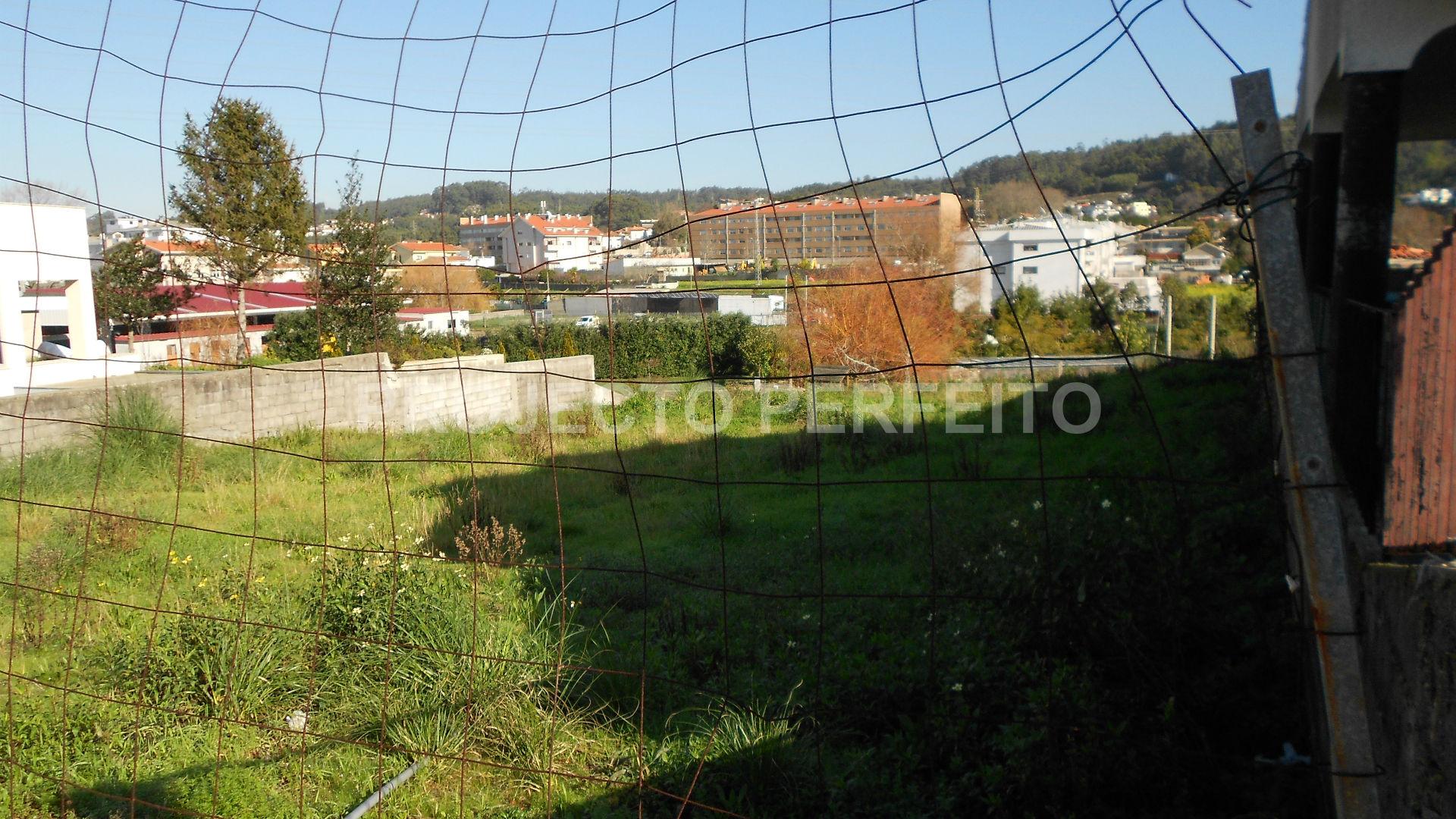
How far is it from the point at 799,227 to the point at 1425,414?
1886mm

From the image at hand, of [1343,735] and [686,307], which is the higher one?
[686,307]

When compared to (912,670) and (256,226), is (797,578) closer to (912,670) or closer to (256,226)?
(912,670)

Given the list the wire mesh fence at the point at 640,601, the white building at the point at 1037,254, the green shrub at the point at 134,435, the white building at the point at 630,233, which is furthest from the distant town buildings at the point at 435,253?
the green shrub at the point at 134,435

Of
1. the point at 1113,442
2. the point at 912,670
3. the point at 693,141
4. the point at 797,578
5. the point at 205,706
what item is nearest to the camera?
the point at 693,141

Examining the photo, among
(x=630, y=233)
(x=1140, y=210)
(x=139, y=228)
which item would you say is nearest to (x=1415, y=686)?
(x=1140, y=210)

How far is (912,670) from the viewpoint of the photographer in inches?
142

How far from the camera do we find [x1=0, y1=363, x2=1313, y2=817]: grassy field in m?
2.72

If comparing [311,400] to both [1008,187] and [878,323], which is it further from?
[1008,187]

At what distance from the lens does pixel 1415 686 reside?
66.5 inches

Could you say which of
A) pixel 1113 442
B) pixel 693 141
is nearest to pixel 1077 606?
pixel 693 141

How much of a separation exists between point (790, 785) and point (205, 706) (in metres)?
1.90

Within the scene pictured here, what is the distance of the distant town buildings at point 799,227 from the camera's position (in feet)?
8.47

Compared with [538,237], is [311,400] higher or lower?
lower

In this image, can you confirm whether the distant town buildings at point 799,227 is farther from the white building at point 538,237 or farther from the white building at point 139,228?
the white building at point 139,228
